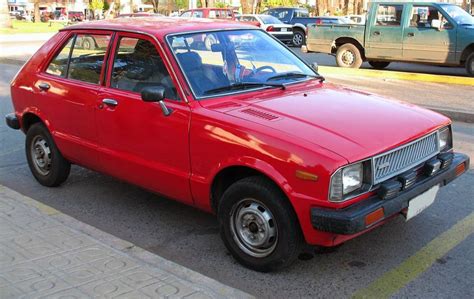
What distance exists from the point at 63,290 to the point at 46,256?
0.56 meters

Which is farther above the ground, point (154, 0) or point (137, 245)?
point (154, 0)

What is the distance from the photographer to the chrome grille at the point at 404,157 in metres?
3.44

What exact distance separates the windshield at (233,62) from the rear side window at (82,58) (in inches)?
33.5

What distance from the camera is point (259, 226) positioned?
143 inches

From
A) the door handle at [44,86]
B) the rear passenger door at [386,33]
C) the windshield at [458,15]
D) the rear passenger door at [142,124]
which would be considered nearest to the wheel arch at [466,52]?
the windshield at [458,15]

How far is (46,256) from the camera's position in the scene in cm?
368

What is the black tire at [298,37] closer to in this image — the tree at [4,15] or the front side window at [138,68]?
the tree at [4,15]

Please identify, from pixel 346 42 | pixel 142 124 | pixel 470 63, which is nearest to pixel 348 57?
pixel 346 42

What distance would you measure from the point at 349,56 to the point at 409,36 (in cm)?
196

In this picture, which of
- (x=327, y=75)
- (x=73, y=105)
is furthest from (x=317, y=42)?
(x=73, y=105)

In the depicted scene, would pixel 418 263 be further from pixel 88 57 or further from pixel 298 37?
pixel 298 37

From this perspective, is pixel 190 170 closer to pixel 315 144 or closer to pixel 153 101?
pixel 153 101

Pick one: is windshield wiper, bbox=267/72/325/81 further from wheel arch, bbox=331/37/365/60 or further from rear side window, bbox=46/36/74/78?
wheel arch, bbox=331/37/365/60

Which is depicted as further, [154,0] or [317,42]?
[154,0]
